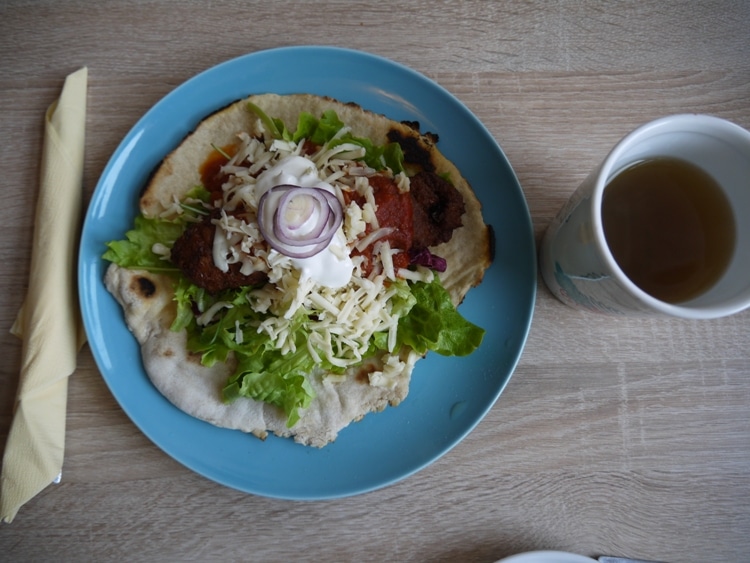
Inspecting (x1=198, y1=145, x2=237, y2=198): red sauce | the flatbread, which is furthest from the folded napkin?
(x1=198, y1=145, x2=237, y2=198): red sauce

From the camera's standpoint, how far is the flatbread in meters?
2.11

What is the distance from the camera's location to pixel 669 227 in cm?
193

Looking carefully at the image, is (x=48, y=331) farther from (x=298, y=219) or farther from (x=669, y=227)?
(x=669, y=227)

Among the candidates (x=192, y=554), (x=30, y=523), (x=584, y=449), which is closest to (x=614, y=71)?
(x=584, y=449)

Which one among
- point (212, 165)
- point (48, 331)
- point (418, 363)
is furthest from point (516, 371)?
point (48, 331)

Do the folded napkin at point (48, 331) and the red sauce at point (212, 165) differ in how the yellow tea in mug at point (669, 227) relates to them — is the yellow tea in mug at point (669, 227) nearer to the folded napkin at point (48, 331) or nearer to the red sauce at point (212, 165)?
the red sauce at point (212, 165)

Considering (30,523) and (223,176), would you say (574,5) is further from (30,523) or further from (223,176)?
(30,523)

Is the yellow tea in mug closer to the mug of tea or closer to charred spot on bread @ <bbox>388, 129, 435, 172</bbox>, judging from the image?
the mug of tea

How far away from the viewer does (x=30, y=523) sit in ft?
7.23

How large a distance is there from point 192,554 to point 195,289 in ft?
3.49

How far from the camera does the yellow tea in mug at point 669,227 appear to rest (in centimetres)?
183

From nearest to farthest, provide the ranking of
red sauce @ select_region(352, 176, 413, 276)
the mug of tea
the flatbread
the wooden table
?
1. the mug of tea
2. red sauce @ select_region(352, 176, 413, 276)
3. the flatbread
4. the wooden table

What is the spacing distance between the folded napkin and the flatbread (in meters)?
0.24

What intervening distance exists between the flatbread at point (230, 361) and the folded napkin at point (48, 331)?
0.80ft
